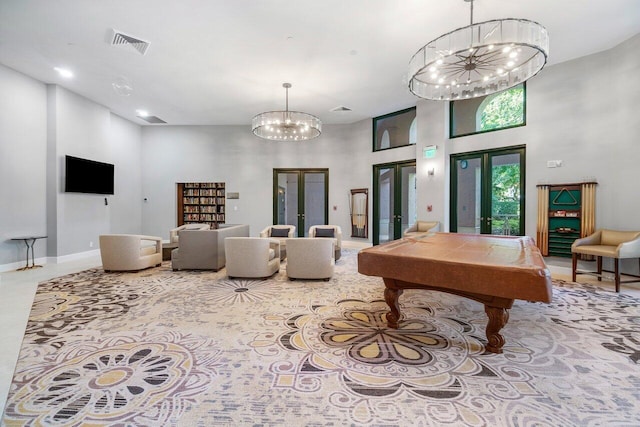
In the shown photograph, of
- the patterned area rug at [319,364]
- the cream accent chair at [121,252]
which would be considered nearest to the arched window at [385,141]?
the patterned area rug at [319,364]

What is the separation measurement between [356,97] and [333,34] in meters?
2.86

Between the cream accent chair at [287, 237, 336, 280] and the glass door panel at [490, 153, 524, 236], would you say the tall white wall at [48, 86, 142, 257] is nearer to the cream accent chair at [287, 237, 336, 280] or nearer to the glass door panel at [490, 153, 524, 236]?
the cream accent chair at [287, 237, 336, 280]

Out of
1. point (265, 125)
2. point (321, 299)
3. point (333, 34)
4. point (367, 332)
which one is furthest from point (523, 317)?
point (265, 125)

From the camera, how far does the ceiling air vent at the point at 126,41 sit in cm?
466

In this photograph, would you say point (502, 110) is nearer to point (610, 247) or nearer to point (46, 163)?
point (610, 247)

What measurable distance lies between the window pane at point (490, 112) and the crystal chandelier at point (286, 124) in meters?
3.67

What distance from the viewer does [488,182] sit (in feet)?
22.2

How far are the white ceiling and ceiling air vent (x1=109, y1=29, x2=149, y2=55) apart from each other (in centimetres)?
12

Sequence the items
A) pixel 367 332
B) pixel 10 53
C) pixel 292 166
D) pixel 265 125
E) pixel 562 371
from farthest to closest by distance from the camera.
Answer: pixel 292 166
pixel 265 125
pixel 10 53
pixel 367 332
pixel 562 371

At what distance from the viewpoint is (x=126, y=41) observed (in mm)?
4871

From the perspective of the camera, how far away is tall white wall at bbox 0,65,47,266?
19.0 ft

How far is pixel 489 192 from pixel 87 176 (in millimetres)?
10162

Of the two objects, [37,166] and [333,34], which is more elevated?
[333,34]

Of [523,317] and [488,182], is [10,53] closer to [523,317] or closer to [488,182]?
[523,317]
